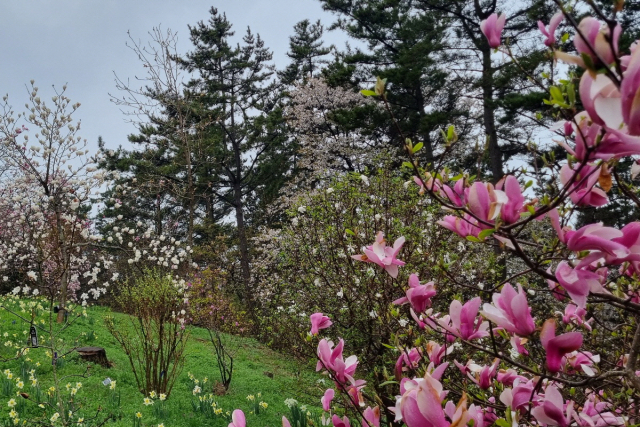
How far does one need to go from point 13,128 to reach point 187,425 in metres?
5.90

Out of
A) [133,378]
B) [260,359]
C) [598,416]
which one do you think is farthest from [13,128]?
[598,416]

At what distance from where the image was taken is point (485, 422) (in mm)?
1070

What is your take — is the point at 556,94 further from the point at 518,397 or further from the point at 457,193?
the point at 518,397

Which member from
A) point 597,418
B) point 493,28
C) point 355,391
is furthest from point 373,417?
point 493,28

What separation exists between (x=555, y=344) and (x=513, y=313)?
8cm

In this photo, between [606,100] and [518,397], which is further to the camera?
[518,397]

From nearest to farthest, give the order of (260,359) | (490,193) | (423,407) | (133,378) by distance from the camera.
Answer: (423,407) → (490,193) → (133,378) → (260,359)

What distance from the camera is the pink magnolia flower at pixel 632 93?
0.47 metres

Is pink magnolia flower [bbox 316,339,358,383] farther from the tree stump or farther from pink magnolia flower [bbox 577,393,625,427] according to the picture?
the tree stump

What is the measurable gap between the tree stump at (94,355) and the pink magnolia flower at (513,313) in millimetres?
5988

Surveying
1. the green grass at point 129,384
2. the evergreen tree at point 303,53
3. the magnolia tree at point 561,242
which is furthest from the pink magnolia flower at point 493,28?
the evergreen tree at point 303,53

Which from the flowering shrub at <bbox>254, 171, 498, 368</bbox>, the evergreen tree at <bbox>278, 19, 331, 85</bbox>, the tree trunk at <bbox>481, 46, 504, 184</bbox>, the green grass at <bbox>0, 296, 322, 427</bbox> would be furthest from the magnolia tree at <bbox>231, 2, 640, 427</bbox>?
the evergreen tree at <bbox>278, 19, 331, 85</bbox>

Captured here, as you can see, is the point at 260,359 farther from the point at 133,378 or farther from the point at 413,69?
the point at 413,69

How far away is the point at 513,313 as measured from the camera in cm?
70
